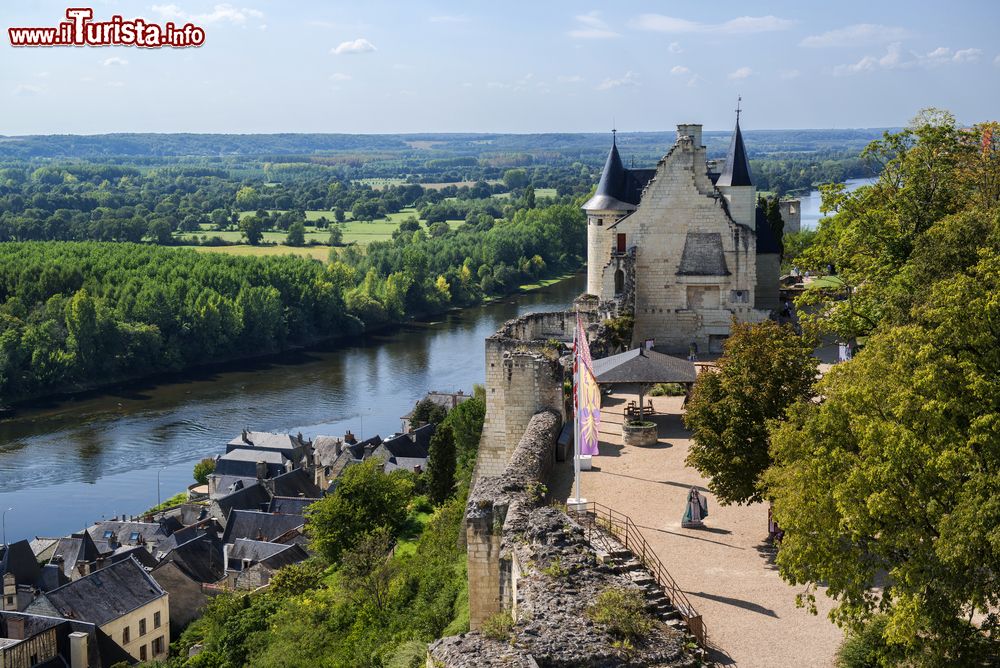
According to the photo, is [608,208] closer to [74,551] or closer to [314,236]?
[74,551]

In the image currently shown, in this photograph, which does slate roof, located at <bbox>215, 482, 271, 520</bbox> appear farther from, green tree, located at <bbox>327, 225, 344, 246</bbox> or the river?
green tree, located at <bbox>327, 225, 344, 246</bbox>

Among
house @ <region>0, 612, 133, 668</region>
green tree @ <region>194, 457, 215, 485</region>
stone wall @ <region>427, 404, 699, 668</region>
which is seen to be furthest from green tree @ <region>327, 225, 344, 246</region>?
stone wall @ <region>427, 404, 699, 668</region>

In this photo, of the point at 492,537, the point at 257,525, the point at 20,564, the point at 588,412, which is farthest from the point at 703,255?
the point at 20,564

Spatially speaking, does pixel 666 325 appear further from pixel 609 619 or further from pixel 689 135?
pixel 609 619

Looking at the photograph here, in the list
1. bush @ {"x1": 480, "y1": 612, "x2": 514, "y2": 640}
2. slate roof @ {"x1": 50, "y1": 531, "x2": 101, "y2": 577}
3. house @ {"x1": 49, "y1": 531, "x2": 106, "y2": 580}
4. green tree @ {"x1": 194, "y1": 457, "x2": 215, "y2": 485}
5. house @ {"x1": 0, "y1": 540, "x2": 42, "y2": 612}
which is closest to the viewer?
bush @ {"x1": 480, "y1": 612, "x2": 514, "y2": 640}

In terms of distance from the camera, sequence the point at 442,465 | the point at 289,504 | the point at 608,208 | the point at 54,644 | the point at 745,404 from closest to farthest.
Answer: the point at 745,404 < the point at 608,208 < the point at 54,644 < the point at 442,465 < the point at 289,504

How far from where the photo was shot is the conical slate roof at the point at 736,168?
26828 millimetres

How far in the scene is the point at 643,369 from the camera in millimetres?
20312

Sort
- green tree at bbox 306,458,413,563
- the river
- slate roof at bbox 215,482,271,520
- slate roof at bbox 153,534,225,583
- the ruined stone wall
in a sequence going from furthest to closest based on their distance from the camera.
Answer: the river < slate roof at bbox 215,482,271,520 < slate roof at bbox 153,534,225,583 < green tree at bbox 306,458,413,563 < the ruined stone wall

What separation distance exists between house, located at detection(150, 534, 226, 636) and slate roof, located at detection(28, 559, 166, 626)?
113 centimetres

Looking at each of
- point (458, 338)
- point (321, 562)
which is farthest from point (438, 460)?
point (458, 338)

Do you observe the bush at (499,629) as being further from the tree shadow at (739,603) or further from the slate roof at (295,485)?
the slate roof at (295,485)

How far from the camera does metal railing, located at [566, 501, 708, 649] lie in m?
11.2

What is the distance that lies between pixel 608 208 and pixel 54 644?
18111mm
